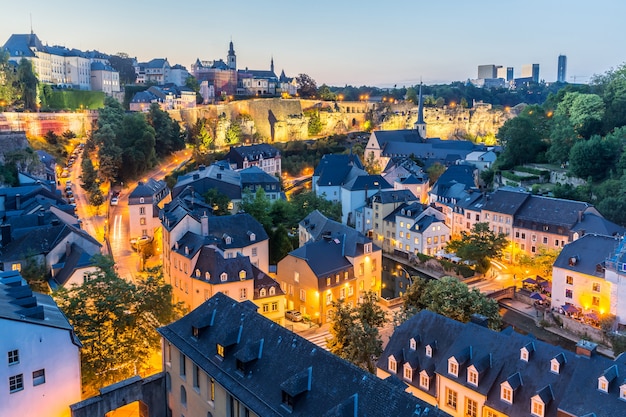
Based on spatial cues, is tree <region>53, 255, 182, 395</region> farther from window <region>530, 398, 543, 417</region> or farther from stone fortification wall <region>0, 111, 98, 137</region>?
stone fortification wall <region>0, 111, 98, 137</region>

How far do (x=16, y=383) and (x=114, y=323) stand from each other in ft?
12.7

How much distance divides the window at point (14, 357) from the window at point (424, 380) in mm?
14563

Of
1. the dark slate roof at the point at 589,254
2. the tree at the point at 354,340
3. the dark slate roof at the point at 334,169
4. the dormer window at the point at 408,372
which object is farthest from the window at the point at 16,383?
the dark slate roof at the point at 334,169

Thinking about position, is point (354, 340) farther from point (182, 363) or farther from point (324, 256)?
point (324, 256)

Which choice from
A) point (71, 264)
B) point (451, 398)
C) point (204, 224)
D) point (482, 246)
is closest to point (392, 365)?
point (451, 398)

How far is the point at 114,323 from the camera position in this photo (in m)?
20.5

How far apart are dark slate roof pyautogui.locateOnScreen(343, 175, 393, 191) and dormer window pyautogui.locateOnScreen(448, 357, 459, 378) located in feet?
122

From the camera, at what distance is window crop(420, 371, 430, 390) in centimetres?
2086

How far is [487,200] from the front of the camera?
47094mm

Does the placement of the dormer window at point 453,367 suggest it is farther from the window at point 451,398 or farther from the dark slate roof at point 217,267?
the dark slate roof at point 217,267

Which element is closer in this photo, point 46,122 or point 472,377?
point 472,377

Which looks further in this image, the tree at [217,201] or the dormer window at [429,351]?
the tree at [217,201]

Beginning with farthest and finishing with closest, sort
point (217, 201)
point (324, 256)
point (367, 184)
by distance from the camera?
point (367, 184) → point (217, 201) → point (324, 256)

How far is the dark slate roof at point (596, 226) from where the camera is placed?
37.6 m
